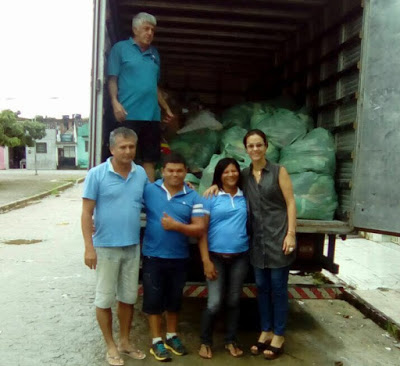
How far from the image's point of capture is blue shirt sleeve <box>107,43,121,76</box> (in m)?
3.90

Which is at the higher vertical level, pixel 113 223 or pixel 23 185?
pixel 113 223

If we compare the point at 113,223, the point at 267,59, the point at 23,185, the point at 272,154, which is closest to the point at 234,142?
the point at 272,154

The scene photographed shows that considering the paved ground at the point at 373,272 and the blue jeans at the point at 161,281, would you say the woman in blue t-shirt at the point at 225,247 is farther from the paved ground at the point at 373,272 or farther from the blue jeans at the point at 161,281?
the paved ground at the point at 373,272

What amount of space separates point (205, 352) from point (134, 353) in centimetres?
53

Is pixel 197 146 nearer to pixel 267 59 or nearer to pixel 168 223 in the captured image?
pixel 168 223

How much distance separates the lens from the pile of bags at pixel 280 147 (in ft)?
12.9

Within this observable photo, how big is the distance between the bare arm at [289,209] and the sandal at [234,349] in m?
0.86

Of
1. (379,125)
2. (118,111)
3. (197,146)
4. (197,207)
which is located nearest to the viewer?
(197,207)

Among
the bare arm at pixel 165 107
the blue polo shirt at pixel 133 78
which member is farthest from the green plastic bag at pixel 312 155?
the blue polo shirt at pixel 133 78

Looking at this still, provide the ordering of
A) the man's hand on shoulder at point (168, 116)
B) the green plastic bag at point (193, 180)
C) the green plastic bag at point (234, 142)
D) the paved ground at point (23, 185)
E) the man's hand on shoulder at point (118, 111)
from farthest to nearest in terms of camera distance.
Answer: the paved ground at point (23, 185), the man's hand on shoulder at point (168, 116), the green plastic bag at point (234, 142), the green plastic bag at point (193, 180), the man's hand on shoulder at point (118, 111)

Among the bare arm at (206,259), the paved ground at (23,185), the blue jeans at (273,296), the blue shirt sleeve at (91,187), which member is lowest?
the paved ground at (23,185)

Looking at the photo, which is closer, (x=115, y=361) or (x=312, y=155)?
(x=115, y=361)

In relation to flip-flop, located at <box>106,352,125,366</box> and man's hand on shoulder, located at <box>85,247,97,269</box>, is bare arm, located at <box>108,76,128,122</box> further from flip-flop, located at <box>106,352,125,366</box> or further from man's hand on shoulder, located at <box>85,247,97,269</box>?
flip-flop, located at <box>106,352,125,366</box>

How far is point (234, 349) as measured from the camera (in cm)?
345
